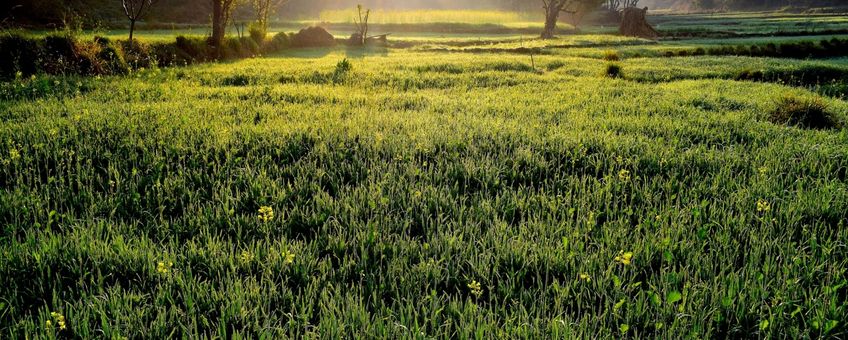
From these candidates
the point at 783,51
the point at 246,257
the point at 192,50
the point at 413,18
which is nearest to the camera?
the point at 246,257

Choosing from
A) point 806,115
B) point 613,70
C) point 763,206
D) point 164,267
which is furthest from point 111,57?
point 806,115

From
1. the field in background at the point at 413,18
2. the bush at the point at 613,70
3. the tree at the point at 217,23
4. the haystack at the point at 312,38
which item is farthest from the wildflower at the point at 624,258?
the field in background at the point at 413,18

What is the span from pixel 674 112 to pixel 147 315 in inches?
359

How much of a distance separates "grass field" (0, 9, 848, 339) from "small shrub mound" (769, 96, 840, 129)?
35.8 inches

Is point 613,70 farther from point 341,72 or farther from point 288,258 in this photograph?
point 288,258

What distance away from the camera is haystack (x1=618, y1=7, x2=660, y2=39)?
51.8 m

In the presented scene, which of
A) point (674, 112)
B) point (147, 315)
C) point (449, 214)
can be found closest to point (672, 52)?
point (674, 112)

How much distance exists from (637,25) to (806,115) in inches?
2008

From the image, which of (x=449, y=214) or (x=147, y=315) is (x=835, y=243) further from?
(x=147, y=315)

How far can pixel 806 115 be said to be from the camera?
7859 mm

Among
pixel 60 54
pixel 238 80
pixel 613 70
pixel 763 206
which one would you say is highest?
pixel 613 70

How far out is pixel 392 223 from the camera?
3701 millimetres

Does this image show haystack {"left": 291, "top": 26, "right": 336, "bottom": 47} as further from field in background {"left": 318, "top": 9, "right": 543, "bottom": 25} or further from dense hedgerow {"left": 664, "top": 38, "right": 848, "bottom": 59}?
field in background {"left": 318, "top": 9, "right": 543, "bottom": 25}

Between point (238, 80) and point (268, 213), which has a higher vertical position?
point (238, 80)
